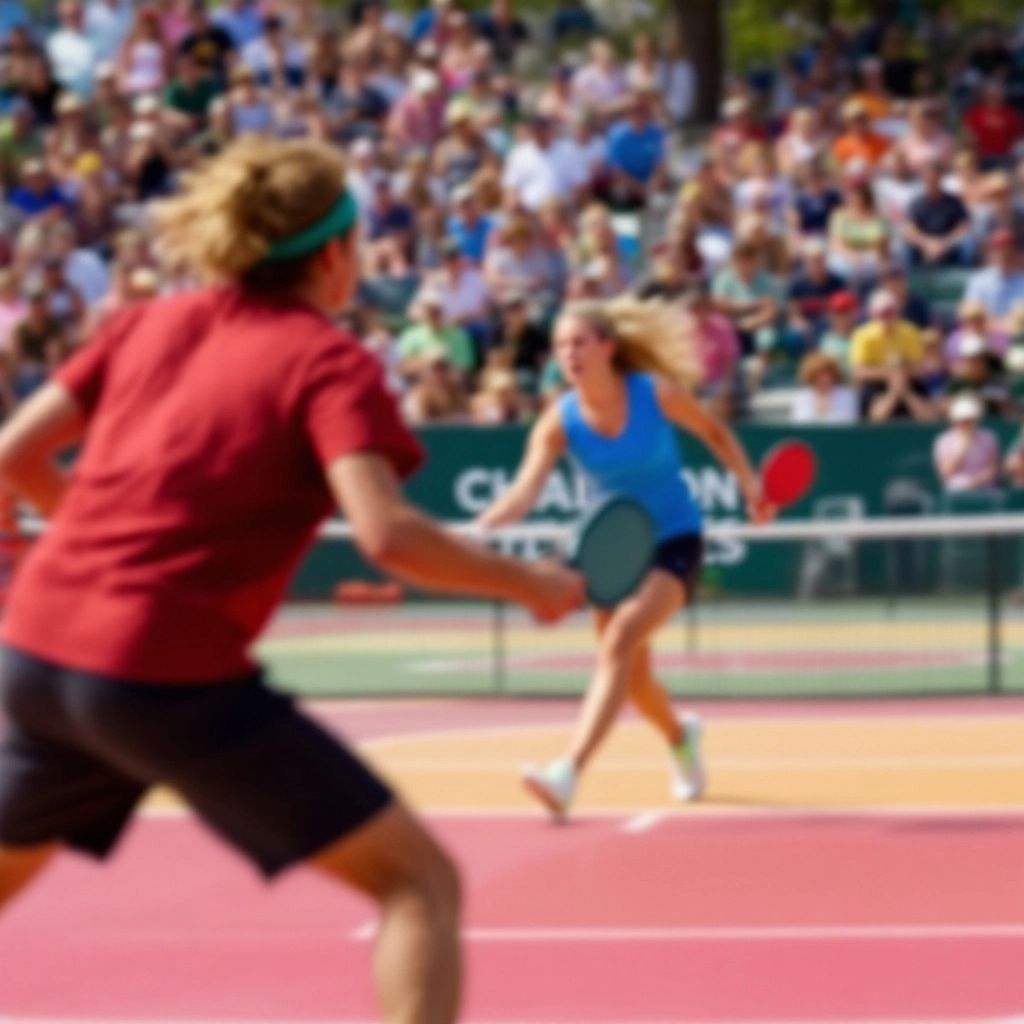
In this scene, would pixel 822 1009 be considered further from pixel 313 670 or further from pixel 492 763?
pixel 313 670

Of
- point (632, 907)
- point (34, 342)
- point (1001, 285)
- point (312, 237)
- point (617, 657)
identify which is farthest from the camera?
point (34, 342)

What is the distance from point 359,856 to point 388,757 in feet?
26.6

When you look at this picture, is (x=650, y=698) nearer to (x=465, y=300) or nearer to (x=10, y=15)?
(x=465, y=300)

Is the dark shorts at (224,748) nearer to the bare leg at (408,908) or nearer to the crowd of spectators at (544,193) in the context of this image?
the bare leg at (408,908)

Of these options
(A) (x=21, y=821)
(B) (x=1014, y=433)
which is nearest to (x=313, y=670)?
(B) (x=1014, y=433)

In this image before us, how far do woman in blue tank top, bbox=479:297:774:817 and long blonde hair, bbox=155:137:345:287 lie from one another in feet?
17.2

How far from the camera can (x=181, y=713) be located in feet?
17.0

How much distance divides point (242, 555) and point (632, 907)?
4.07m

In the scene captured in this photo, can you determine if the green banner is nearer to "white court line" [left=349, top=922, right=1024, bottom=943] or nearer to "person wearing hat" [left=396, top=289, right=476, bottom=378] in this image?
"person wearing hat" [left=396, top=289, right=476, bottom=378]

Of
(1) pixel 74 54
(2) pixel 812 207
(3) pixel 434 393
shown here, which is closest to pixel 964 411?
(2) pixel 812 207

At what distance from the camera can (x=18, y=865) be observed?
576cm

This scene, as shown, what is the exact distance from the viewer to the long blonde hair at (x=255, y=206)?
17.6ft

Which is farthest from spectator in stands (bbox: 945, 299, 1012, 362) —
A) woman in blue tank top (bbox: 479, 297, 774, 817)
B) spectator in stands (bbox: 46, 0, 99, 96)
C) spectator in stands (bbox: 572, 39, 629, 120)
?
woman in blue tank top (bbox: 479, 297, 774, 817)

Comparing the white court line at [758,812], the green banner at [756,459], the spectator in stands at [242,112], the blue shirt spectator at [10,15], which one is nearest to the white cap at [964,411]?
the green banner at [756,459]
